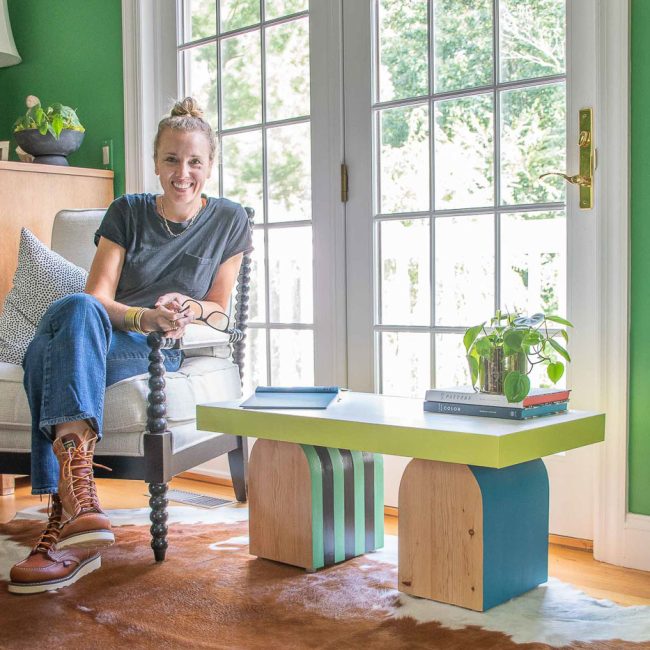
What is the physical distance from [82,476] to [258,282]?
52.1 inches

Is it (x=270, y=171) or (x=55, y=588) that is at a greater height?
(x=270, y=171)

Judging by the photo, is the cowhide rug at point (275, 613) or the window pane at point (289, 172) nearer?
the cowhide rug at point (275, 613)

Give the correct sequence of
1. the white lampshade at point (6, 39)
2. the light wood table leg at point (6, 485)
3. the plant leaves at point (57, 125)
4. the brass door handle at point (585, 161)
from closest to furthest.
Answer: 1. the brass door handle at point (585, 161)
2. the light wood table leg at point (6, 485)
3. the plant leaves at point (57, 125)
4. the white lampshade at point (6, 39)

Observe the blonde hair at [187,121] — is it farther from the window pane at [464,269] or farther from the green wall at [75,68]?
the green wall at [75,68]

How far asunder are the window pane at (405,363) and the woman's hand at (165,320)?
78 centimetres

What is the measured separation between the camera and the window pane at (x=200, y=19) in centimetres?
333

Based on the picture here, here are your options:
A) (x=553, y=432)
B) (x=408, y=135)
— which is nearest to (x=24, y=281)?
(x=408, y=135)

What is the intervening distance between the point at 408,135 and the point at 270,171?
59cm

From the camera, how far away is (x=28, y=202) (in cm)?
333

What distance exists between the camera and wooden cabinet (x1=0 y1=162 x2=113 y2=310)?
10.7 ft

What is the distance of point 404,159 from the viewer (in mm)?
2791

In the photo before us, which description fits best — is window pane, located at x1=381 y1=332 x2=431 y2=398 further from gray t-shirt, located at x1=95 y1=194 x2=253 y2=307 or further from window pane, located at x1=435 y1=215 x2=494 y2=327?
gray t-shirt, located at x1=95 y1=194 x2=253 y2=307

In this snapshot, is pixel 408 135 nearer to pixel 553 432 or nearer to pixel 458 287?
pixel 458 287

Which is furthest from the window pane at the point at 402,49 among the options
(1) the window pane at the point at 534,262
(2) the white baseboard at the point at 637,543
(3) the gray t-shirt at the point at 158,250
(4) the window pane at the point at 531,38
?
(2) the white baseboard at the point at 637,543
